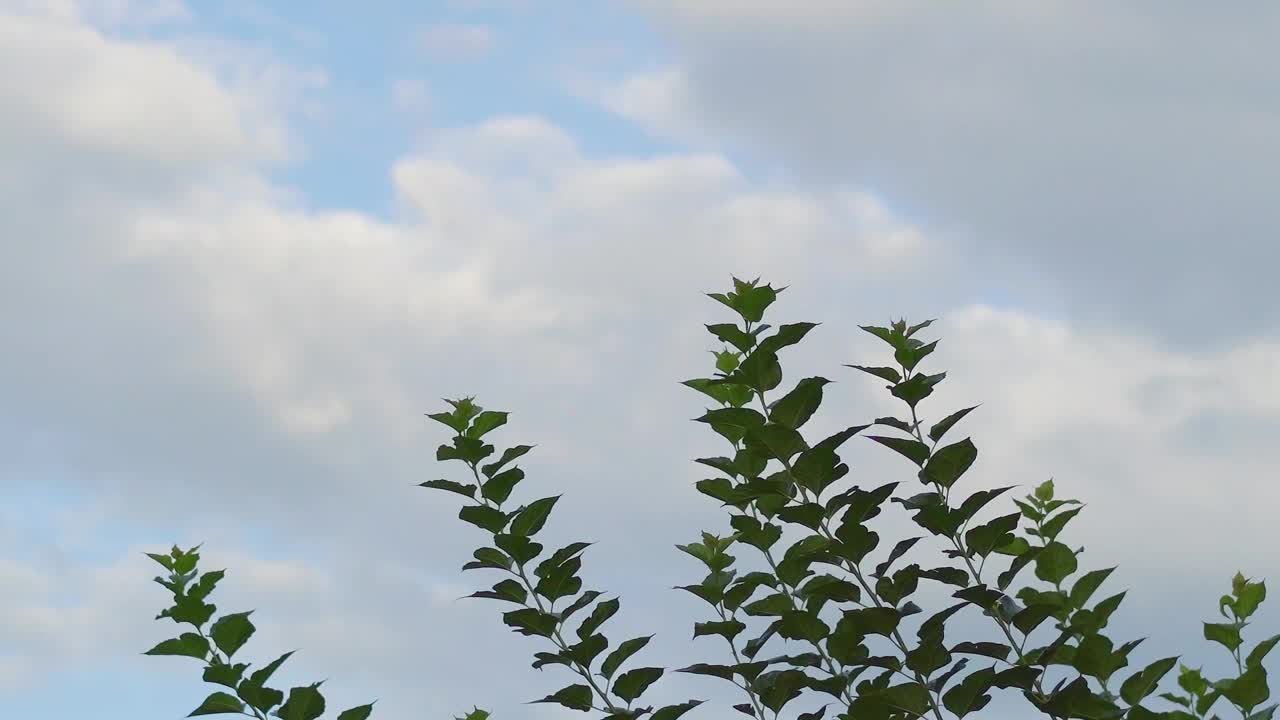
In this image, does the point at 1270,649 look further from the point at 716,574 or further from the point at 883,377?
the point at 716,574

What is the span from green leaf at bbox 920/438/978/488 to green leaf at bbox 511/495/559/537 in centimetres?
155

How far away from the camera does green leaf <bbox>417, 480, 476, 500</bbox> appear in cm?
528

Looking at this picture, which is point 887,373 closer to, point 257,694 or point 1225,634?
point 1225,634

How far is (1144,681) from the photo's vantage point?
4660 millimetres

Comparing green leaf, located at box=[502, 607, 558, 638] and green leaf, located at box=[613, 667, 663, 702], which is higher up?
green leaf, located at box=[502, 607, 558, 638]

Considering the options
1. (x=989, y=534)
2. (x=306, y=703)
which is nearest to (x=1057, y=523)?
(x=989, y=534)

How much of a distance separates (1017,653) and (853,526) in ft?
2.43

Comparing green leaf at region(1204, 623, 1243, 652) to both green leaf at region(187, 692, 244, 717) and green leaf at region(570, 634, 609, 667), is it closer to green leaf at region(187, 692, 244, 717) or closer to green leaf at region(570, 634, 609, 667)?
green leaf at region(570, 634, 609, 667)

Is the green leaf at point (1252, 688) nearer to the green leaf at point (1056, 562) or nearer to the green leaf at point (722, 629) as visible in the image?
the green leaf at point (1056, 562)

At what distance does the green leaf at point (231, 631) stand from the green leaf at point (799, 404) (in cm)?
229

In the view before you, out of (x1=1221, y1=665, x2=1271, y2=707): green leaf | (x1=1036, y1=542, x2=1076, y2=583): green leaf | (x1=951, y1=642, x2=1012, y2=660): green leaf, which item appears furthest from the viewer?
(x1=1036, y1=542, x2=1076, y2=583): green leaf

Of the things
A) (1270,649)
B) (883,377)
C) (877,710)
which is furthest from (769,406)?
(1270,649)

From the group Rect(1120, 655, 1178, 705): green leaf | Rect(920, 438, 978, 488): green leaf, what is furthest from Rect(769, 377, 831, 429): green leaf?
Rect(1120, 655, 1178, 705): green leaf

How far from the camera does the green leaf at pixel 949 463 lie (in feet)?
15.1
